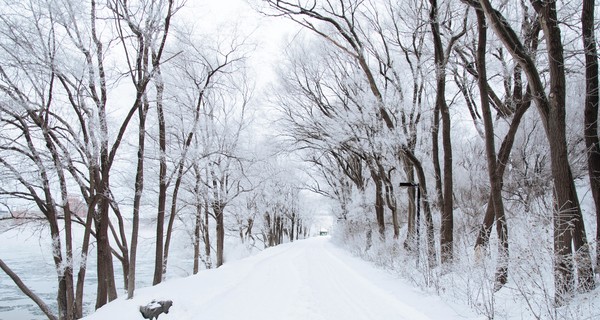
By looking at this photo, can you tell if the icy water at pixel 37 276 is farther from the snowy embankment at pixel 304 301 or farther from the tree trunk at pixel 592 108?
the tree trunk at pixel 592 108

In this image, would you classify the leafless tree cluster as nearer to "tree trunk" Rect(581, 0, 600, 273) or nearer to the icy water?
"tree trunk" Rect(581, 0, 600, 273)

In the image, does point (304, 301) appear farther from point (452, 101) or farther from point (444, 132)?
point (452, 101)

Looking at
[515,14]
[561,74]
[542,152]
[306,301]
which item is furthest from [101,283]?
[542,152]

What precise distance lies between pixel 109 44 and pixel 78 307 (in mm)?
8630

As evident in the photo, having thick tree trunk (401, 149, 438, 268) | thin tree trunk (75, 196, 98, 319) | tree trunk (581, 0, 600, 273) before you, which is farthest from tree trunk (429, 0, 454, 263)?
thin tree trunk (75, 196, 98, 319)

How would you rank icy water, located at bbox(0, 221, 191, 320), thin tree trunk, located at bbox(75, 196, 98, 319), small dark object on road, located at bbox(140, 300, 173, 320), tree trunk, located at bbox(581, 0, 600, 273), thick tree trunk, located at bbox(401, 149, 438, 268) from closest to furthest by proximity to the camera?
1. small dark object on road, located at bbox(140, 300, 173, 320)
2. tree trunk, located at bbox(581, 0, 600, 273)
3. thick tree trunk, located at bbox(401, 149, 438, 268)
4. thin tree trunk, located at bbox(75, 196, 98, 319)
5. icy water, located at bbox(0, 221, 191, 320)

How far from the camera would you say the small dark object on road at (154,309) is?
18.1ft

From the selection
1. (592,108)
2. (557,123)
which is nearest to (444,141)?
(592,108)

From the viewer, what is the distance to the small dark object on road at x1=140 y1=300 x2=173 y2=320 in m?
5.51

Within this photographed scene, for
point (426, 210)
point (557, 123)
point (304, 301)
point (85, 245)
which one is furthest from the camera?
point (85, 245)

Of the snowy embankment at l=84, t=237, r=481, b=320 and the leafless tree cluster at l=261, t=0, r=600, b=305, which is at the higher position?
the leafless tree cluster at l=261, t=0, r=600, b=305

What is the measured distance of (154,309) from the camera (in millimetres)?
5590

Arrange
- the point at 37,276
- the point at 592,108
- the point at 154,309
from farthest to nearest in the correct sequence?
the point at 37,276
the point at 592,108
the point at 154,309

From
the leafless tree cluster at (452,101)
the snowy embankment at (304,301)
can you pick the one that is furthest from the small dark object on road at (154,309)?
the leafless tree cluster at (452,101)
